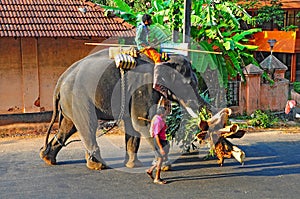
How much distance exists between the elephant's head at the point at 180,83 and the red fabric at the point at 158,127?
25.2 inches

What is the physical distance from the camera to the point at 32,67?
10.1 meters

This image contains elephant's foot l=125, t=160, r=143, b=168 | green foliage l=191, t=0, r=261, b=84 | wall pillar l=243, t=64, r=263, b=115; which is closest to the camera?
elephant's foot l=125, t=160, r=143, b=168

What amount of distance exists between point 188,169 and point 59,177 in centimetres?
208

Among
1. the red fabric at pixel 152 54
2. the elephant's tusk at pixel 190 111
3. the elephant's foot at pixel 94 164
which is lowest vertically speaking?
the elephant's foot at pixel 94 164

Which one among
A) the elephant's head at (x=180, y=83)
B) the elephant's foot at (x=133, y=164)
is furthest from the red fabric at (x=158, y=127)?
the elephant's foot at (x=133, y=164)

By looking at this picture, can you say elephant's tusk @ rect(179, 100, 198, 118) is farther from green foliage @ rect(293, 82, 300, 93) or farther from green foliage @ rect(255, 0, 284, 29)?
green foliage @ rect(255, 0, 284, 29)

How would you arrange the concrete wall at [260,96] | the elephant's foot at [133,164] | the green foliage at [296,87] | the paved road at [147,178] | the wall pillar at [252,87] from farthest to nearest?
the green foliage at [296,87] < the concrete wall at [260,96] < the wall pillar at [252,87] < the elephant's foot at [133,164] < the paved road at [147,178]

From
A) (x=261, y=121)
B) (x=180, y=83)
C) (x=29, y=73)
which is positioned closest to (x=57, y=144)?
(x=180, y=83)

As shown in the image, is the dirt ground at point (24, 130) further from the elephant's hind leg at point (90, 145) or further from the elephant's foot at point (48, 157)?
the elephant's hind leg at point (90, 145)

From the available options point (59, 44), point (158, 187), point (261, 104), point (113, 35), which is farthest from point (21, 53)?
point (261, 104)

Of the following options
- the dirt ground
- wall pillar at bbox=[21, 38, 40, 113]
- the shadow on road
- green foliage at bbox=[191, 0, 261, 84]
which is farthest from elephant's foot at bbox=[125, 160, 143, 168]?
wall pillar at bbox=[21, 38, 40, 113]

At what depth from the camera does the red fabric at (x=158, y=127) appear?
6.32 metres

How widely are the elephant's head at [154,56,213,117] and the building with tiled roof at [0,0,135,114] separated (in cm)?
359

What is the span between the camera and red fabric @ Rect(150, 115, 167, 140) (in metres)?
6.32
